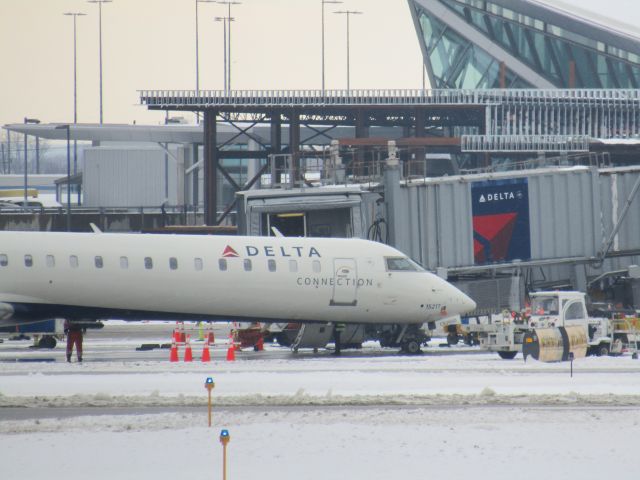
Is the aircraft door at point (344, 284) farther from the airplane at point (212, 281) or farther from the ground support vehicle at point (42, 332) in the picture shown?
the ground support vehicle at point (42, 332)

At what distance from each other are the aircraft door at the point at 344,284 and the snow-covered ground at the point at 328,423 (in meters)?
7.00

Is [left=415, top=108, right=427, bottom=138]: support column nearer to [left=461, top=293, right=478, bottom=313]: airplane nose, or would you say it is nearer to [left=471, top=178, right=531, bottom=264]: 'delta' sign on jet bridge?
[left=471, top=178, right=531, bottom=264]: 'delta' sign on jet bridge

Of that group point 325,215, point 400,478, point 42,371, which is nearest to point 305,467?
point 400,478

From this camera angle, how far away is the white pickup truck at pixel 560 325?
42.5 meters

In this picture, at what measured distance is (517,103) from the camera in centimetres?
11425

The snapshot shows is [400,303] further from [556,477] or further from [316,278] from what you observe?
[556,477]

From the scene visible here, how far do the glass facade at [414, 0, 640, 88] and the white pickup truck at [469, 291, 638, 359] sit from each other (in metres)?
79.5

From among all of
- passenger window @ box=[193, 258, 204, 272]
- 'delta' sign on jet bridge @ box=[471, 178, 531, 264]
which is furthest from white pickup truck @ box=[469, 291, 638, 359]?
'delta' sign on jet bridge @ box=[471, 178, 531, 264]

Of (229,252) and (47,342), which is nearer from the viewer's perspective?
(229,252)

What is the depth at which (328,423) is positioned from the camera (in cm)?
2578

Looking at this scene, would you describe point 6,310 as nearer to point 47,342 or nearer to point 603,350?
point 47,342

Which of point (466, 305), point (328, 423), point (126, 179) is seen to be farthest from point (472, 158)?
point (328, 423)

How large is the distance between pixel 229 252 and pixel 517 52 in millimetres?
88603

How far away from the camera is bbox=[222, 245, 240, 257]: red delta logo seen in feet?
144
